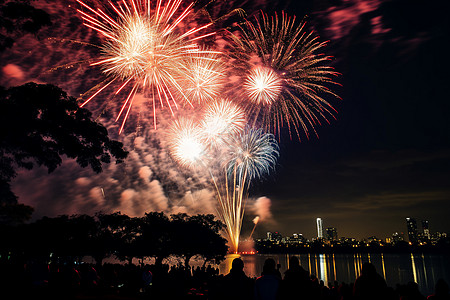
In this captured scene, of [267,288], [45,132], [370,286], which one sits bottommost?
[267,288]

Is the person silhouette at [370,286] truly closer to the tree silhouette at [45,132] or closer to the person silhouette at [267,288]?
the person silhouette at [267,288]

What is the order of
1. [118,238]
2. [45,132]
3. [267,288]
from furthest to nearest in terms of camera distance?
[118,238] < [45,132] < [267,288]

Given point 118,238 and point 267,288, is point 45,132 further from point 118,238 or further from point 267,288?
point 118,238

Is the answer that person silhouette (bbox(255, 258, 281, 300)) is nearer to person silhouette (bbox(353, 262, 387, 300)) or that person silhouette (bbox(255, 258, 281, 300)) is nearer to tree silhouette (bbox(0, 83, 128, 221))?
person silhouette (bbox(353, 262, 387, 300))

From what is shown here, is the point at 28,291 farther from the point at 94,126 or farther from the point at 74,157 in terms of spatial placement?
the point at 94,126

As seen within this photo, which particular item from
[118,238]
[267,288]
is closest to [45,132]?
[267,288]

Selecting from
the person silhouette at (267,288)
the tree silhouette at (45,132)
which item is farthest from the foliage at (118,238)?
the person silhouette at (267,288)

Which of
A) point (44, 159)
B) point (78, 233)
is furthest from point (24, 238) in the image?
point (44, 159)

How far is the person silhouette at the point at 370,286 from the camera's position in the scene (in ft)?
17.0

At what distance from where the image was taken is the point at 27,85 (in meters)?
14.2

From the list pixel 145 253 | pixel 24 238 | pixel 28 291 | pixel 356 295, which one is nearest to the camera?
pixel 356 295

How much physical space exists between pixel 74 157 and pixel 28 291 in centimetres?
831

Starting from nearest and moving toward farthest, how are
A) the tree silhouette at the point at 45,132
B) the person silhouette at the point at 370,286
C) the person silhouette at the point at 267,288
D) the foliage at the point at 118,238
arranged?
the person silhouette at the point at 370,286 → the person silhouette at the point at 267,288 → the tree silhouette at the point at 45,132 → the foliage at the point at 118,238

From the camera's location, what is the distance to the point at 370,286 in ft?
17.2
